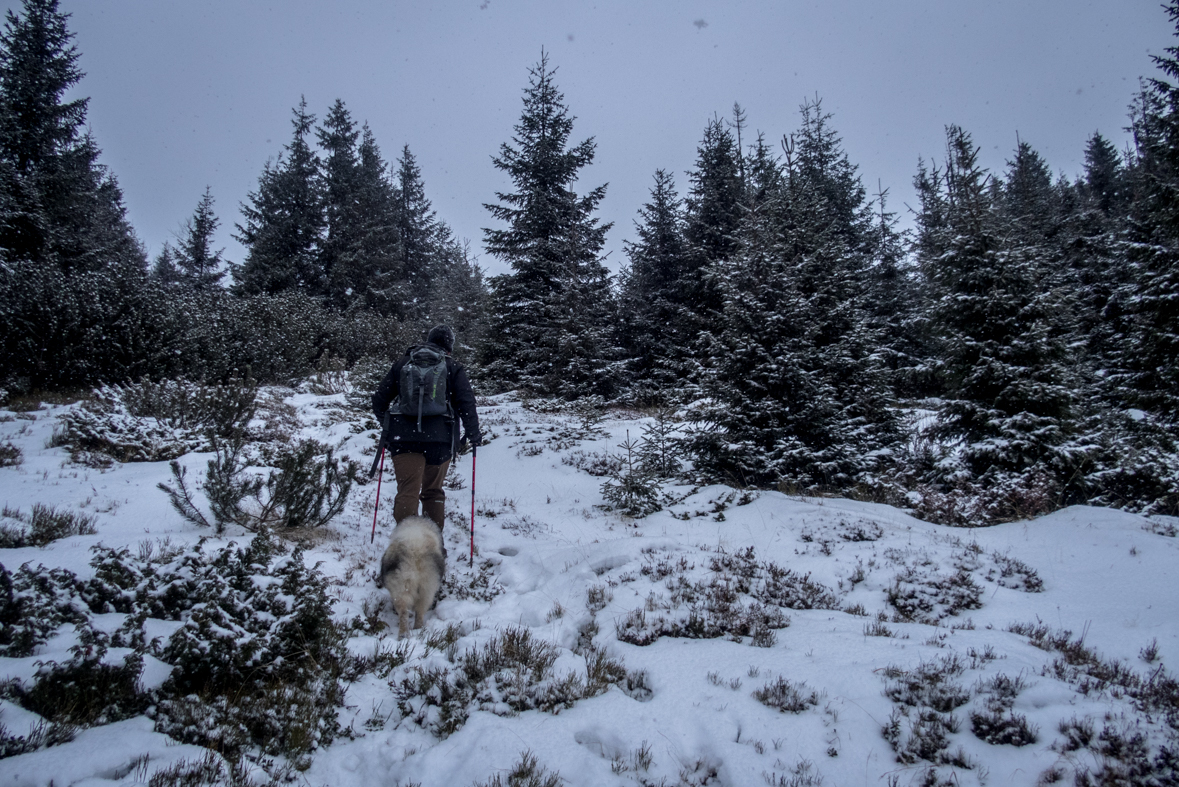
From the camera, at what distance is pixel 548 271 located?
1808 centimetres

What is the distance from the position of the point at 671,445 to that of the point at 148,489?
7892 mm

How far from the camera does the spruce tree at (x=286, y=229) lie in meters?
26.7

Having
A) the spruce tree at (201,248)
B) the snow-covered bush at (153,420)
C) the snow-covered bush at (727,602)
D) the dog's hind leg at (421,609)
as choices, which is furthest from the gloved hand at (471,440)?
the spruce tree at (201,248)

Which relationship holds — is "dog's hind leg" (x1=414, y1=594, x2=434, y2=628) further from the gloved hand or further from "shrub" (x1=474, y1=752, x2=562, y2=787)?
"shrub" (x1=474, y1=752, x2=562, y2=787)

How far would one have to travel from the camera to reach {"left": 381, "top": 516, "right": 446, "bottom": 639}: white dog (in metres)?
4.32

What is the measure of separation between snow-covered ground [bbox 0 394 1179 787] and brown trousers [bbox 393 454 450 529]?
70cm

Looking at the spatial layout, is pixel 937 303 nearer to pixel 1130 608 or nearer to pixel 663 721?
pixel 1130 608

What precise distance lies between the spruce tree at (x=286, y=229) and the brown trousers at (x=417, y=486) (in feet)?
83.7

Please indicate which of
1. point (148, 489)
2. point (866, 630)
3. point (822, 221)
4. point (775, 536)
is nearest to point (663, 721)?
point (866, 630)

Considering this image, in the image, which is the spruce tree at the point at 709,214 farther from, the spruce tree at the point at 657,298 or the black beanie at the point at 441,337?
the black beanie at the point at 441,337

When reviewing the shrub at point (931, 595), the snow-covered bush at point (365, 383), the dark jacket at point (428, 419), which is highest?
the snow-covered bush at point (365, 383)

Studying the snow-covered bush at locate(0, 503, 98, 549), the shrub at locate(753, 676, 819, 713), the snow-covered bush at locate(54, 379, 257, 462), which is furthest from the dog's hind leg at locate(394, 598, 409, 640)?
the snow-covered bush at locate(54, 379, 257, 462)

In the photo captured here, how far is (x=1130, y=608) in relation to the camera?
172 inches

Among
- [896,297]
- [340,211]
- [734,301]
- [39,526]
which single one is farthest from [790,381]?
[340,211]
